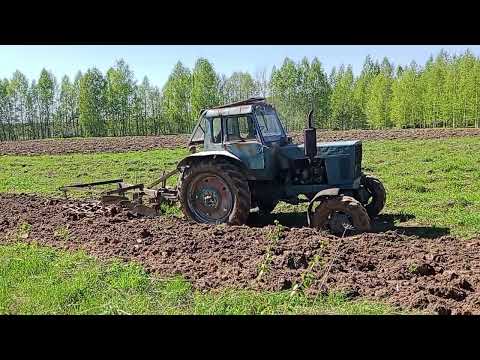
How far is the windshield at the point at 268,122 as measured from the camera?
8.98 metres

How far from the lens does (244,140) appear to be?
885 cm

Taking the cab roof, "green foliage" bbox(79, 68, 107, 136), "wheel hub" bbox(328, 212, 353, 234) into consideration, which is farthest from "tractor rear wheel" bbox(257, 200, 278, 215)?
"green foliage" bbox(79, 68, 107, 136)

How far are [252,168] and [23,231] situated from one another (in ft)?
12.9

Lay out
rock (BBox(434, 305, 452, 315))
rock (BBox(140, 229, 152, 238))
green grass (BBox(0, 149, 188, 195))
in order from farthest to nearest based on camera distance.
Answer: green grass (BBox(0, 149, 188, 195)) → rock (BBox(140, 229, 152, 238)) → rock (BBox(434, 305, 452, 315))

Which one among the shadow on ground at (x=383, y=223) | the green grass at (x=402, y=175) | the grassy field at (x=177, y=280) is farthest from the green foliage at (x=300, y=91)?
the shadow on ground at (x=383, y=223)

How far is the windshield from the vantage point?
8982 millimetres

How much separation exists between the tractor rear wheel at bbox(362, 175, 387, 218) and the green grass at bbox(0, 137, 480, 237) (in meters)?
0.59

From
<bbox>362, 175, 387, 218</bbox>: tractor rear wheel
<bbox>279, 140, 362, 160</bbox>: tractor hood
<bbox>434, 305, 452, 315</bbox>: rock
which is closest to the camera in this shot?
<bbox>434, 305, 452, 315</bbox>: rock

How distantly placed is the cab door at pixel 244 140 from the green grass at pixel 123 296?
3.03 metres

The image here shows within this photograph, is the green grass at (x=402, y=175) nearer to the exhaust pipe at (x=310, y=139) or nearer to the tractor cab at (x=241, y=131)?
the exhaust pipe at (x=310, y=139)

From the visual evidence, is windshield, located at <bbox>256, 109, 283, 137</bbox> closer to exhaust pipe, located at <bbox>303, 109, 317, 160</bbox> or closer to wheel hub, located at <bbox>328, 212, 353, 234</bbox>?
exhaust pipe, located at <bbox>303, 109, 317, 160</bbox>

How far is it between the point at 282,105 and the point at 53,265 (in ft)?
104

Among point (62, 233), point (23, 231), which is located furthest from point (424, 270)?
point (23, 231)
